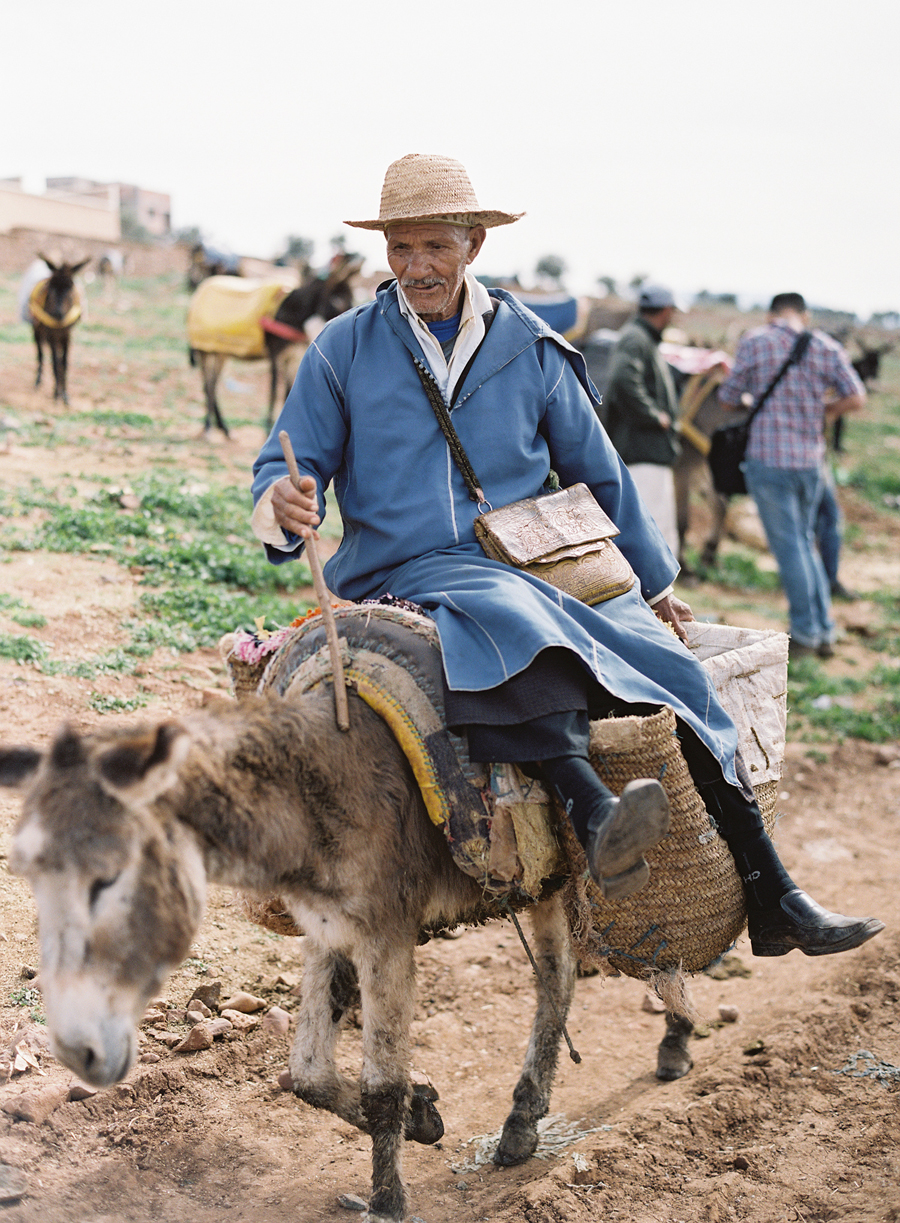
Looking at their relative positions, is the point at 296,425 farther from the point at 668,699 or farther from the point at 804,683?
the point at 804,683

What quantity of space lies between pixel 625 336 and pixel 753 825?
17.9 ft

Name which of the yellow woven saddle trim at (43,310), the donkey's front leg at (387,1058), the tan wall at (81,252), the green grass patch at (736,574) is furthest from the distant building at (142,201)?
the donkey's front leg at (387,1058)

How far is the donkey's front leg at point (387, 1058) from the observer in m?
2.46

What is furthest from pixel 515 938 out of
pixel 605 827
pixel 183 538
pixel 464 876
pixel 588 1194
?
pixel 183 538

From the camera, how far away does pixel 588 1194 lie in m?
2.83

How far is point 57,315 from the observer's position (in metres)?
11.6

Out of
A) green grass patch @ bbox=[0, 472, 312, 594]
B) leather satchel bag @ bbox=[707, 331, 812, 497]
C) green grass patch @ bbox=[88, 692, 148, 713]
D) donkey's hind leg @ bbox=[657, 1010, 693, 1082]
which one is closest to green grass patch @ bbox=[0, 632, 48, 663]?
green grass patch @ bbox=[88, 692, 148, 713]

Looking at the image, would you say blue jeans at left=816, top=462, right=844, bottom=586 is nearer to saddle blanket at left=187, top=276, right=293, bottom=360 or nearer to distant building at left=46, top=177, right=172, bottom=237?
saddle blanket at left=187, top=276, right=293, bottom=360

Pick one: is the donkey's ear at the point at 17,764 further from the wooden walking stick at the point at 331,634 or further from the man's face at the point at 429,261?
the man's face at the point at 429,261

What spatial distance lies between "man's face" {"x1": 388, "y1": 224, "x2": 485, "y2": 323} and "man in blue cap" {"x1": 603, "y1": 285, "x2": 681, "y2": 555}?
4.68 metres

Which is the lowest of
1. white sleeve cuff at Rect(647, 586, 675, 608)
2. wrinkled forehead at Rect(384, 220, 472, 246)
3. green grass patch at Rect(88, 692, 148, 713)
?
green grass patch at Rect(88, 692, 148, 713)

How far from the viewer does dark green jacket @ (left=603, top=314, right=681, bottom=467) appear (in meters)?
7.55

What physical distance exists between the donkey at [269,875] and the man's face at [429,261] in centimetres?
113

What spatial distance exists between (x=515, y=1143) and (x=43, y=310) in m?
10.9
